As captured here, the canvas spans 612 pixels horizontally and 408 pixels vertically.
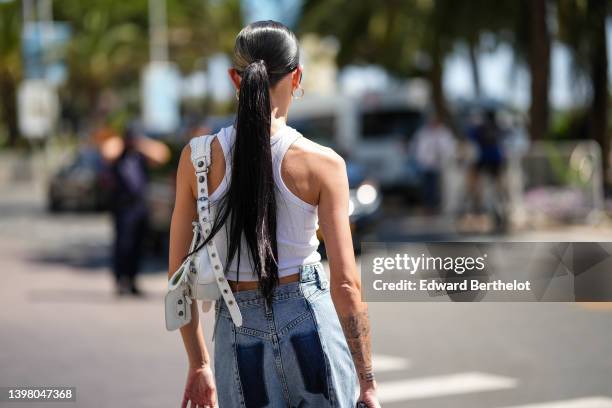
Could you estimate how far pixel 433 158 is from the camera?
63.3 feet

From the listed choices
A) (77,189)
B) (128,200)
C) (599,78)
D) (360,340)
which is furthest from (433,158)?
(360,340)

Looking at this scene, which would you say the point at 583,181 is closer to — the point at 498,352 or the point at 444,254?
the point at 498,352

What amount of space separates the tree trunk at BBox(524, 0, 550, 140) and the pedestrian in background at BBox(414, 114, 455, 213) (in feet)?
6.15

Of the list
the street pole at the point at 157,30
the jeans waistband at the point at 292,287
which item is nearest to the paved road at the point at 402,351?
the jeans waistband at the point at 292,287

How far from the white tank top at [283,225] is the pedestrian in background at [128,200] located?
7805 mm

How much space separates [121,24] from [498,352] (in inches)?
1746

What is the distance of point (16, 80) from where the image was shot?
44219 mm

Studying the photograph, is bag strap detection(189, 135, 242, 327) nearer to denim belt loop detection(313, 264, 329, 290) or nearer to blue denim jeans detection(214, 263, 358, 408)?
blue denim jeans detection(214, 263, 358, 408)

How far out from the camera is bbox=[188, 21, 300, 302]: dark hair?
281 centimetres

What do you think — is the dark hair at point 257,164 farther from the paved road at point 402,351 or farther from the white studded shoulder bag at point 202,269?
the paved road at point 402,351

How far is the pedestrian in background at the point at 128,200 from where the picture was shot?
10578mm

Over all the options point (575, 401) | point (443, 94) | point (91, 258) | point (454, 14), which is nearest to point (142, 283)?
point (91, 258)

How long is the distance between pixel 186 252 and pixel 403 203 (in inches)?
786

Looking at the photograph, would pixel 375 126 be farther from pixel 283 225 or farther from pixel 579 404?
pixel 283 225
